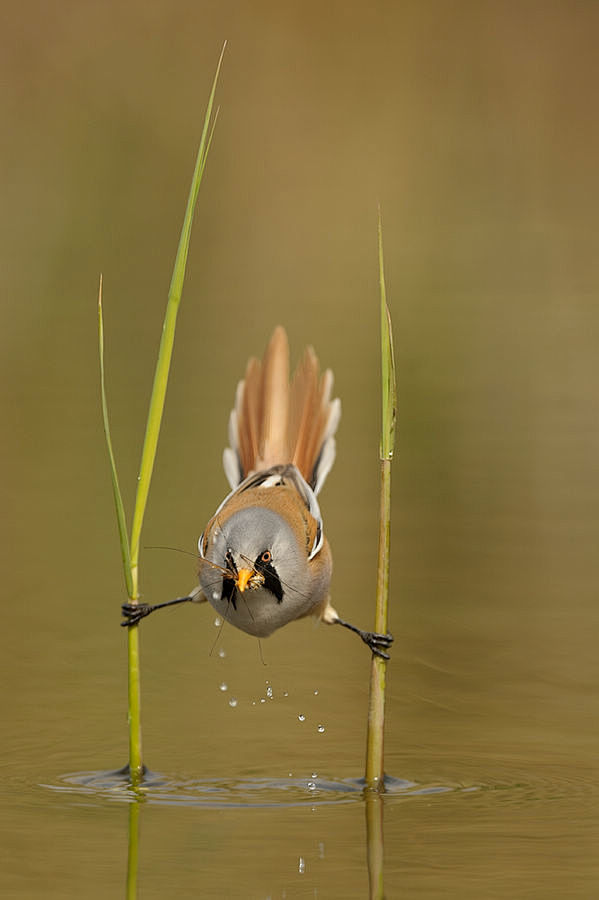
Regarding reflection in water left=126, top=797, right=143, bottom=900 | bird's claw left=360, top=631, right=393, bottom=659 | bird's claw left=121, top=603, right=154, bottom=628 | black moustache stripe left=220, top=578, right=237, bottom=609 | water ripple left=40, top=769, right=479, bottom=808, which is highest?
black moustache stripe left=220, top=578, right=237, bottom=609

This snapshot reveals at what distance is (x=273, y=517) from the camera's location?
4.73 metres

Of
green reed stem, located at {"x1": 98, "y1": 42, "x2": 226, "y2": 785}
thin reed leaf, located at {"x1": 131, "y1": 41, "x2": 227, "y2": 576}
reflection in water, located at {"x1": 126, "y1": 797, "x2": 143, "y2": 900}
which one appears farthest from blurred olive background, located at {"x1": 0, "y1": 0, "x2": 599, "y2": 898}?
thin reed leaf, located at {"x1": 131, "y1": 41, "x2": 227, "y2": 576}

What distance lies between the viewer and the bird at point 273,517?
449 centimetres

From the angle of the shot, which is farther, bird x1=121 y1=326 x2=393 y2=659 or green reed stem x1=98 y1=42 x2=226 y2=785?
bird x1=121 y1=326 x2=393 y2=659

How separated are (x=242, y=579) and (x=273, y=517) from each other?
0.49 metres

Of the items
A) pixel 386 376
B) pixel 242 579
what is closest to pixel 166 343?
pixel 386 376

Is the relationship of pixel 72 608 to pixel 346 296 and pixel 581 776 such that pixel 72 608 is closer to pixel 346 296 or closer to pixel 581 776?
pixel 581 776

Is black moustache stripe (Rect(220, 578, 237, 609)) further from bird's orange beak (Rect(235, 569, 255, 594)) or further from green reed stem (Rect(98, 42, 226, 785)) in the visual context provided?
green reed stem (Rect(98, 42, 226, 785))

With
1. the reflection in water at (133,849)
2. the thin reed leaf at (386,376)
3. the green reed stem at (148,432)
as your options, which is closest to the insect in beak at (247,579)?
the green reed stem at (148,432)

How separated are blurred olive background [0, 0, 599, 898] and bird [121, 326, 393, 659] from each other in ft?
1.33

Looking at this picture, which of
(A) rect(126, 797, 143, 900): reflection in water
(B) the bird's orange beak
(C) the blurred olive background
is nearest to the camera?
(A) rect(126, 797, 143, 900): reflection in water

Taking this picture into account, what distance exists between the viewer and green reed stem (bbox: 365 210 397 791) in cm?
402

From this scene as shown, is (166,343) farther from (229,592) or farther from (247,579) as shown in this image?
(229,592)

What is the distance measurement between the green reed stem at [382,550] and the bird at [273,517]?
0.08m
